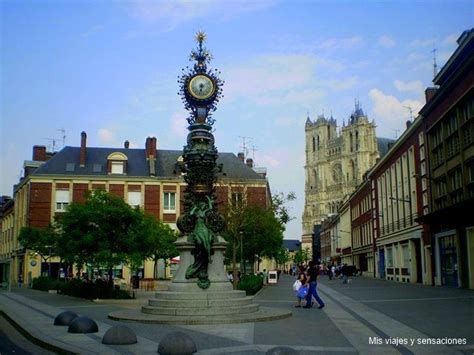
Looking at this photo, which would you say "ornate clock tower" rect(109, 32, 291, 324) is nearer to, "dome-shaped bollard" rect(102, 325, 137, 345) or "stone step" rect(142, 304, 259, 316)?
"stone step" rect(142, 304, 259, 316)

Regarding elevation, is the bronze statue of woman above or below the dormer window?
below

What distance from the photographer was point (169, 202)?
60562 millimetres

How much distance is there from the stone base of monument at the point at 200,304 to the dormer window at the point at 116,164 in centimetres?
4244

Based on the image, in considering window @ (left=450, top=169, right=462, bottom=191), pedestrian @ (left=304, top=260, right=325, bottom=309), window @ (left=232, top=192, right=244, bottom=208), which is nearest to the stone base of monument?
pedestrian @ (left=304, top=260, right=325, bottom=309)

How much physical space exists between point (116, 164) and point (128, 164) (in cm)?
173

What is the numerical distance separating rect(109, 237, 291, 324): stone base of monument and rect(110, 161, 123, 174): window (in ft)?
139

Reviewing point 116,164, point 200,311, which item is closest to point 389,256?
point 116,164

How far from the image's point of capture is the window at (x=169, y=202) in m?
60.2

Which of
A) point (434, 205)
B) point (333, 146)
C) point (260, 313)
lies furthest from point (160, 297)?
point (333, 146)

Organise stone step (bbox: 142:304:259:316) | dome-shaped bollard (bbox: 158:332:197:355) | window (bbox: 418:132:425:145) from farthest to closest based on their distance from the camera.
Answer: window (bbox: 418:132:425:145) < stone step (bbox: 142:304:259:316) < dome-shaped bollard (bbox: 158:332:197:355)

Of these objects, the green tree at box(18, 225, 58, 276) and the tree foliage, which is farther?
the green tree at box(18, 225, 58, 276)

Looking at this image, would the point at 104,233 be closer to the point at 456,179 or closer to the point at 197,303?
the point at 197,303

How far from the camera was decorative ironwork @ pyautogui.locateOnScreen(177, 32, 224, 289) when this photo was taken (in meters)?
19.0

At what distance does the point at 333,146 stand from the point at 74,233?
177 m
